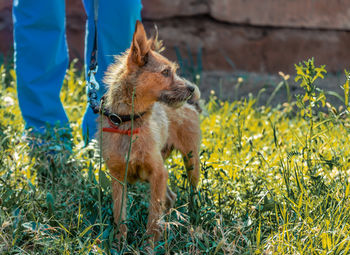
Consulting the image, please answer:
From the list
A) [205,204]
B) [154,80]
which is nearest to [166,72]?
[154,80]

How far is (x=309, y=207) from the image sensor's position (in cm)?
256

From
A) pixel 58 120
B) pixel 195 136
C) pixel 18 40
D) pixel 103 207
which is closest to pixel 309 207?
pixel 195 136

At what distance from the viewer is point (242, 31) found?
5887 millimetres

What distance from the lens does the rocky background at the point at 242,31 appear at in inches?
225

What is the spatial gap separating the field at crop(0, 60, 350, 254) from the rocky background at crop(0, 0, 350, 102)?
2.30 metres

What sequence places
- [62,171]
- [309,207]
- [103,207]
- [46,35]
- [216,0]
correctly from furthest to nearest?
1. [216,0]
2. [46,35]
3. [62,171]
4. [103,207]
5. [309,207]

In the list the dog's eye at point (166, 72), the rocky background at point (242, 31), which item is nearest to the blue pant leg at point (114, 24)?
the dog's eye at point (166, 72)

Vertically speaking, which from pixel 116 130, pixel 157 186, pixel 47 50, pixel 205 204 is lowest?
pixel 205 204

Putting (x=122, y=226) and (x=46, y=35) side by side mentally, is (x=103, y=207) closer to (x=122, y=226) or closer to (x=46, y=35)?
(x=122, y=226)

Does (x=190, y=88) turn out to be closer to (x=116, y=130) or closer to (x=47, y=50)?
(x=116, y=130)

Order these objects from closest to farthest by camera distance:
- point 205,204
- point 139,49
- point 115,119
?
1. point 139,49
2. point 115,119
3. point 205,204

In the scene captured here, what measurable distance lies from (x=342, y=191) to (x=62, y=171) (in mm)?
1745

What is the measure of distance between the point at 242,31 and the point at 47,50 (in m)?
2.84

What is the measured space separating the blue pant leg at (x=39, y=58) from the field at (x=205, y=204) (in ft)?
0.83
